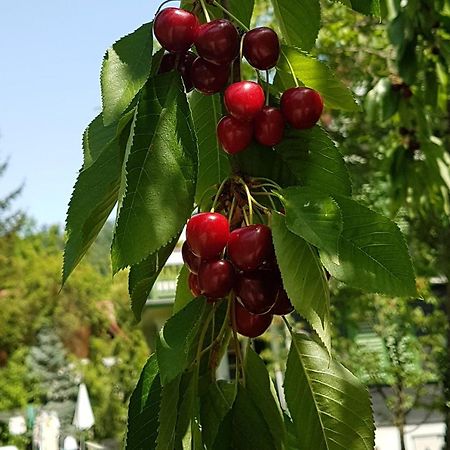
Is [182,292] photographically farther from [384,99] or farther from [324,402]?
[384,99]

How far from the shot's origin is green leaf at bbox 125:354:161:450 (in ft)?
1.56

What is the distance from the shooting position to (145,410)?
18.9 inches

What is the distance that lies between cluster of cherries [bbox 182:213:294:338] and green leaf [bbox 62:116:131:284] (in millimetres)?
51

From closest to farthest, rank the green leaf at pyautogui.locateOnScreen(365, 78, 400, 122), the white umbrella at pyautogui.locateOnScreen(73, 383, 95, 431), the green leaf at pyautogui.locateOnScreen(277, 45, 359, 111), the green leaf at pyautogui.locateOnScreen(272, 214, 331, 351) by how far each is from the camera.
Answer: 1. the green leaf at pyautogui.locateOnScreen(272, 214, 331, 351)
2. the green leaf at pyautogui.locateOnScreen(277, 45, 359, 111)
3. the green leaf at pyautogui.locateOnScreen(365, 78, 400, 122)
4. the white umbrella at pyautogui.locateOnScreen(73, 383, 95, 431)

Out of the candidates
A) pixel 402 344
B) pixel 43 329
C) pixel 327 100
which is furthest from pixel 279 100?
pixel 43 329

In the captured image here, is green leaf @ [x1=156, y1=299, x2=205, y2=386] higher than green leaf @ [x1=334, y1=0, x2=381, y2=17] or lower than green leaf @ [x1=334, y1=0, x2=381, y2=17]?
lower

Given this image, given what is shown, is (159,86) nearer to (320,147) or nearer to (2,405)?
(320,147)

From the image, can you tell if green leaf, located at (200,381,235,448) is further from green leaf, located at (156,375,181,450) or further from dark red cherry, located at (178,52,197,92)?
dark red cherry, located at (178,52,197,92)

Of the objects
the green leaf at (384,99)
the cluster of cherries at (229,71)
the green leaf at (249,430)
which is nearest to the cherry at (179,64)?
the cluster of cherries at (229,71)

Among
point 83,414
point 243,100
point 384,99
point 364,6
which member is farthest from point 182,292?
point 83,414

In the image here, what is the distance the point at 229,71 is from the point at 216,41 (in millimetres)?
41

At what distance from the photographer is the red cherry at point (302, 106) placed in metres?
0.46

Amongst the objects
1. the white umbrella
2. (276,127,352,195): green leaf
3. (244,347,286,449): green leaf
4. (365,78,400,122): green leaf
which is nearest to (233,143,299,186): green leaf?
(276,127,352,195): green leaf

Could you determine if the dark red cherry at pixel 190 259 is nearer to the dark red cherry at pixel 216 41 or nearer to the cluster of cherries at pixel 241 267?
the cluster of cherries at pixel 241 267
